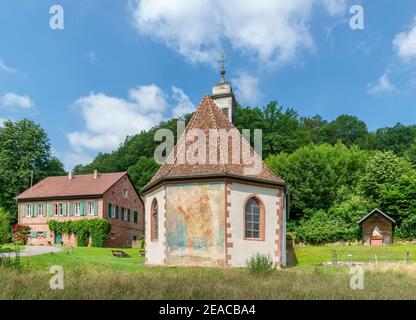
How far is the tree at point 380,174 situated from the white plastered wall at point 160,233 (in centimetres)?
2550

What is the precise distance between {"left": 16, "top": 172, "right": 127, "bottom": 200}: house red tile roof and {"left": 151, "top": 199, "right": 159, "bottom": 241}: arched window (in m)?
19.1

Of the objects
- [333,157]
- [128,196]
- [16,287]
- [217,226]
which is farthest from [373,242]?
[16,287]

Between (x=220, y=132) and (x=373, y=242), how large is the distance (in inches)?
776

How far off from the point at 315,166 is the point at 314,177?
130cm

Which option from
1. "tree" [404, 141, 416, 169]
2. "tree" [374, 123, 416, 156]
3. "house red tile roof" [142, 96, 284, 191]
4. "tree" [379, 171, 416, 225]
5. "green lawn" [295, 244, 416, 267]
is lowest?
"green lawn" [295, 244, 416, 267]

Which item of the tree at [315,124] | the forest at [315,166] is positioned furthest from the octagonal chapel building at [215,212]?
the tree at [315,124]

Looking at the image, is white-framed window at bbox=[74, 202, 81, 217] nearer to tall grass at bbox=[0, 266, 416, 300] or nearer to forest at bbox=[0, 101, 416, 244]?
forest at bbox=[0, 101, 416, 244]

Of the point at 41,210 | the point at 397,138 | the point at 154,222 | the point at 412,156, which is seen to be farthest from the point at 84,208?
the point at 397,138

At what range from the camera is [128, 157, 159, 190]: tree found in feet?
200

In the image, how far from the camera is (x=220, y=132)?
2141 centimetres

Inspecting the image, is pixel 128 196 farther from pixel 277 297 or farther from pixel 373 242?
pixel 277 297

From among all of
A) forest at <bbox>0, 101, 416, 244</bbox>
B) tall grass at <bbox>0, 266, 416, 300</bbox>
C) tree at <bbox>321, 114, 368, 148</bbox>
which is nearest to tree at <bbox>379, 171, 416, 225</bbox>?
forest at <bbox>0, 101, 416, 244</bbox>

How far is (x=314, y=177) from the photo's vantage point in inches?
1741

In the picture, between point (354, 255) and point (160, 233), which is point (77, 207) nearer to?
point (160, 233)
